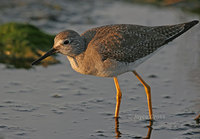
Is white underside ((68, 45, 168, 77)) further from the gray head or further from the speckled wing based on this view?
the gray head

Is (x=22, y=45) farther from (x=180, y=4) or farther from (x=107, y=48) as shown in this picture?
(x=180, y=4)

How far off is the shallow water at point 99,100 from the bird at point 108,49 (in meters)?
0.42

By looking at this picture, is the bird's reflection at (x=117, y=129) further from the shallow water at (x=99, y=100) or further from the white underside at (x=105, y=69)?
the white underside at (x=105, y=69)

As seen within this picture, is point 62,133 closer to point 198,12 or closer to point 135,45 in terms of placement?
point 135,45

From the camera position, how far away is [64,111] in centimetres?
838

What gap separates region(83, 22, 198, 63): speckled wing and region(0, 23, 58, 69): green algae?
305 centimetres

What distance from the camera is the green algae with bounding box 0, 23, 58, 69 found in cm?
1094

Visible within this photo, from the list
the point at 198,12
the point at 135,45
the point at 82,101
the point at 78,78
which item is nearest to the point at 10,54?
the point at 78,78

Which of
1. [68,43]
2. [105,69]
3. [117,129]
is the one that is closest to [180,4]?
[105,69]

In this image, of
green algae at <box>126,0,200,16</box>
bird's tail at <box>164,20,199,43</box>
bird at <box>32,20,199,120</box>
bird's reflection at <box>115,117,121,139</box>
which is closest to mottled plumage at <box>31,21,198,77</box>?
bird at <box>32,20,199,120</box>

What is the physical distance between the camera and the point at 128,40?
8234 millimetres

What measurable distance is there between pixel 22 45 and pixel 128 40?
4099 mm

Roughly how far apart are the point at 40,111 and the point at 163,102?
102 inches

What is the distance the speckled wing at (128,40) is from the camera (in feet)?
26.3
